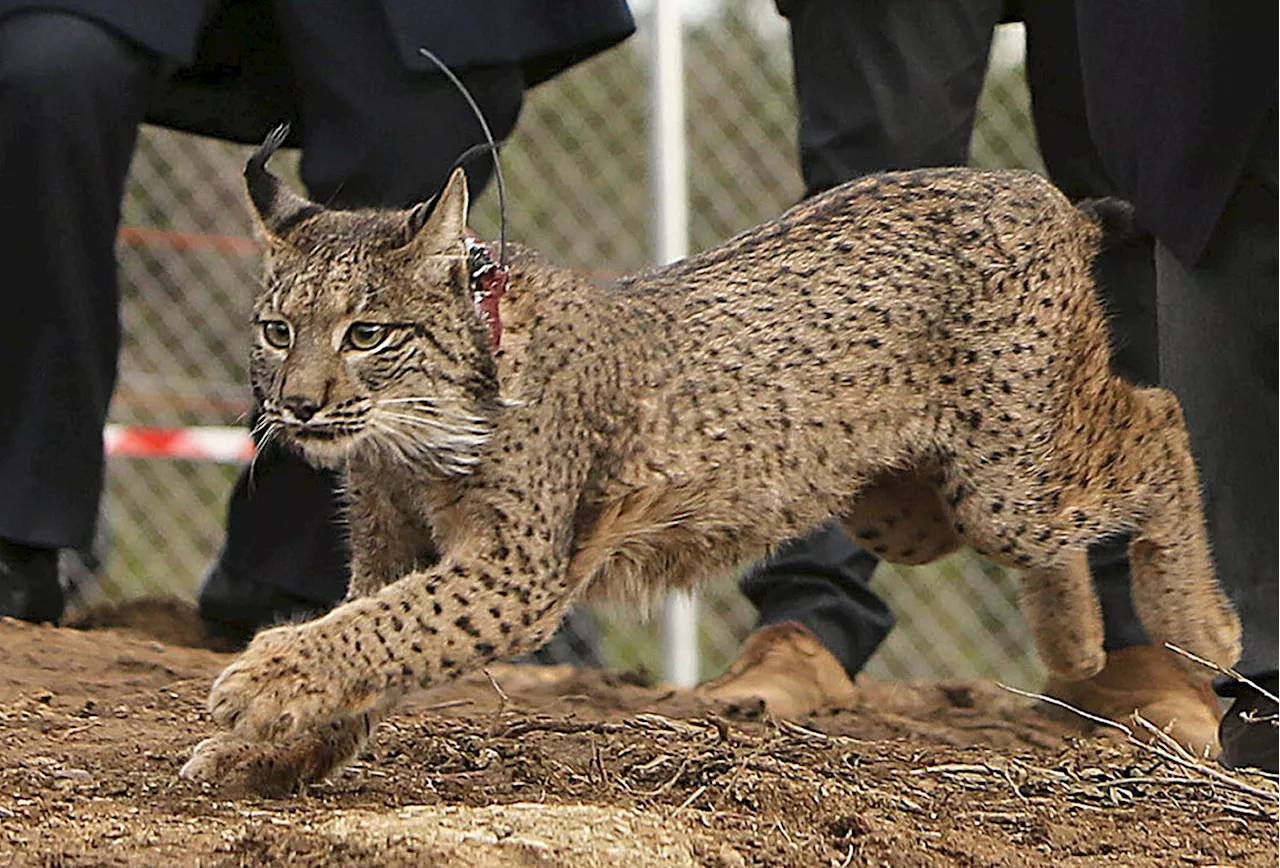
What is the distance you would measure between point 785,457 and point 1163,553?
0.84 meters

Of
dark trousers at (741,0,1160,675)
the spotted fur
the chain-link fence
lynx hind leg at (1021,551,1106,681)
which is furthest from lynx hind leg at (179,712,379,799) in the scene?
the chain-link fence

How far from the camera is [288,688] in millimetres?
3186

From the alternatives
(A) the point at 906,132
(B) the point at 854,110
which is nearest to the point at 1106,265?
(A) the point at 906,132

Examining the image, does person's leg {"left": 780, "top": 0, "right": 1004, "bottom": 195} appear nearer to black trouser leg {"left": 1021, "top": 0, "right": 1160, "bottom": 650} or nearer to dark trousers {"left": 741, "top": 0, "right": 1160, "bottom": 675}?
dark trousers {"left": 741, "top": 0, "right": 1160, "bottom": 675}

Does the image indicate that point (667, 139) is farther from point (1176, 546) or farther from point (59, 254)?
point (1176, 546)

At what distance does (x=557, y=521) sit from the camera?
352 cm

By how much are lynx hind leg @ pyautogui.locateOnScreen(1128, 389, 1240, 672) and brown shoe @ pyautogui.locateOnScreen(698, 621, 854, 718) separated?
2.89ft

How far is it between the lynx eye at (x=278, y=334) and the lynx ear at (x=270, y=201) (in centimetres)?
17

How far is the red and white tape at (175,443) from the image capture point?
8375 mm

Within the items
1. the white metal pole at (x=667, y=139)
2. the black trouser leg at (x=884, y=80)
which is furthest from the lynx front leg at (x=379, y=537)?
the white metal pole at (x=667, y=139)

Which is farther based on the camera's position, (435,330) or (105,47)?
(105,47)

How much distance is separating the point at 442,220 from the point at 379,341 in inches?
8.2

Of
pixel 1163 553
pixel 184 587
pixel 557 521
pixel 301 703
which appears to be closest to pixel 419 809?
pixel 301 703

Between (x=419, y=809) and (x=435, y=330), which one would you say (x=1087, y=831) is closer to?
(x=419, y=809)
